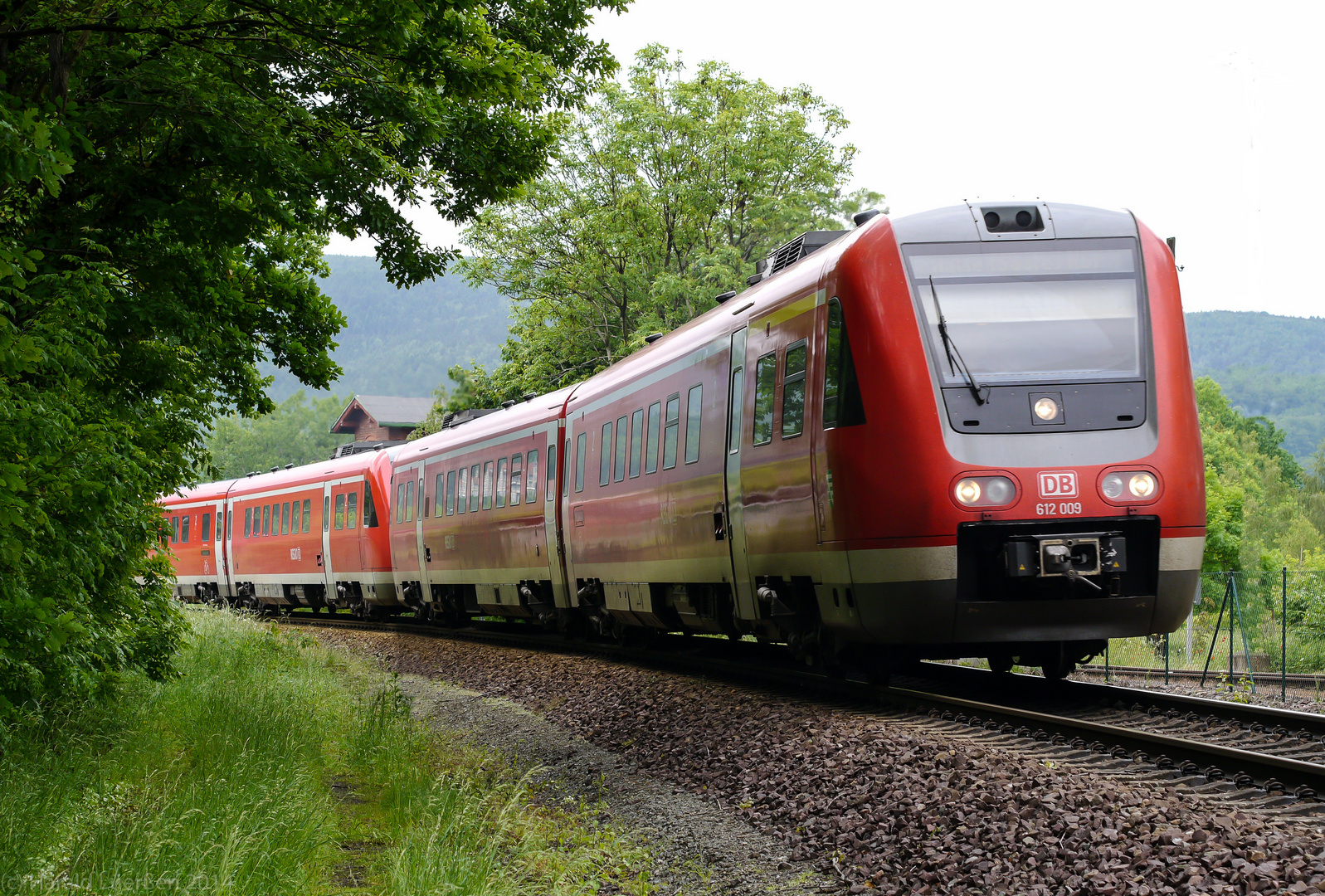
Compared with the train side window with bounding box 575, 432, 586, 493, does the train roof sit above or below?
above

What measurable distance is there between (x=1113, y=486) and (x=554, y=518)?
9.52 m

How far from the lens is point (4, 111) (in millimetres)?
5039

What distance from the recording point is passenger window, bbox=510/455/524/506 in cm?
1767

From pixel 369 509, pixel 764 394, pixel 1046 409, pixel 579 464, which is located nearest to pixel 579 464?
pixel 579 464

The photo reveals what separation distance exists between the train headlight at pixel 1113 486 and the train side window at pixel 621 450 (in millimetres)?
6752

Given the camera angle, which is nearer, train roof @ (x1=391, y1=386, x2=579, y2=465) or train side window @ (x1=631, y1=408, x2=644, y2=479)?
train side window @ (x1=631, y1=408, x2=644, y2=479)

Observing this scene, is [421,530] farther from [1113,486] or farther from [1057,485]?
[1113,486]

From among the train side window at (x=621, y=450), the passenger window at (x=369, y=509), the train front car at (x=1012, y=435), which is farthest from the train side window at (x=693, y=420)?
the passenger window at (x=369, y=509)

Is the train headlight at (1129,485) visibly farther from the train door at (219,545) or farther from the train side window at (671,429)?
the train door at (219,545)

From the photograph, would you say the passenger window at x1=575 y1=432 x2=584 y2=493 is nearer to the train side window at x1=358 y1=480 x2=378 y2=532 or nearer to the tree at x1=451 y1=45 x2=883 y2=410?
the train side window at x1=358 y1=480 x2=378 y2=532

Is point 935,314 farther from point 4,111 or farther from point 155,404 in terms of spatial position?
point 155,404

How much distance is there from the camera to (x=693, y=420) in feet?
39.1

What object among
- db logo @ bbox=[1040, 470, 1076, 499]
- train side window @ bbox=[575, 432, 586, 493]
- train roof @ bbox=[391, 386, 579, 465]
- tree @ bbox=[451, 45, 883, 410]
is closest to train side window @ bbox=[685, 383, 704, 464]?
train side window @ bbox=[575, 432, 586, 493]

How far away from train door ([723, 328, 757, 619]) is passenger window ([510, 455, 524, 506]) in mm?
7071
